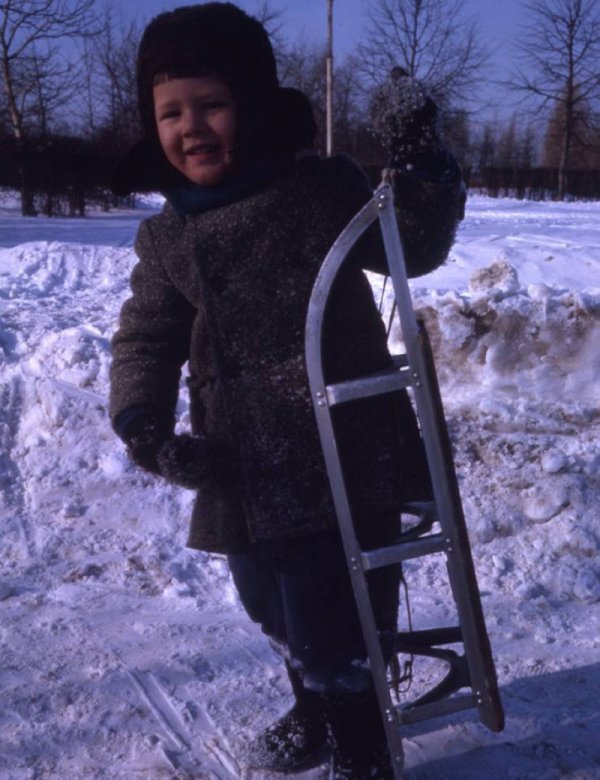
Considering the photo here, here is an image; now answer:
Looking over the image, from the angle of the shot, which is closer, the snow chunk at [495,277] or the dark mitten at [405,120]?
the dark mitten at [405,120]

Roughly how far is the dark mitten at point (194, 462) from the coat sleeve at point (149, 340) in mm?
151

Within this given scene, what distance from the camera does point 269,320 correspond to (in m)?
1.80

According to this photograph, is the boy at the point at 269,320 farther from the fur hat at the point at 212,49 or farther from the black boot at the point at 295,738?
the black boot at the point at 295,738

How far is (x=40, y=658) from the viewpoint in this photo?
2.77 m

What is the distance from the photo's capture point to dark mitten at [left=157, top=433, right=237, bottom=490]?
5.95ft

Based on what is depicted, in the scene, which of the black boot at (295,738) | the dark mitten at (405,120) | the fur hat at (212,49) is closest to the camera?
the dark mitten at (405,120)

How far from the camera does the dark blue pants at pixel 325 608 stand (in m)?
1.85

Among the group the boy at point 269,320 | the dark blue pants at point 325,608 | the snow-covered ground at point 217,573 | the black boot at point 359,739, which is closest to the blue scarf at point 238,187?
the boy at point 269,320

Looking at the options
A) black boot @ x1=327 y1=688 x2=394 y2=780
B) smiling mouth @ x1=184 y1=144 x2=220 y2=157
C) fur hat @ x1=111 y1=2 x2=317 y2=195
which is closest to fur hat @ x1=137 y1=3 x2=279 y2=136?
fur hat @ x1=111 y1=2 x2=317 y2=195

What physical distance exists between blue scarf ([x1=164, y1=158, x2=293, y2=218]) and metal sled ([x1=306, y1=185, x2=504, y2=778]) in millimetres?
253

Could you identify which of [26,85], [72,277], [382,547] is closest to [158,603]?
[382,547]

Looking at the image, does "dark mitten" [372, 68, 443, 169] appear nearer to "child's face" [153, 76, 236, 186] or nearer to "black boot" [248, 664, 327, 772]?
"child's face" [153, 76, 236, 186]

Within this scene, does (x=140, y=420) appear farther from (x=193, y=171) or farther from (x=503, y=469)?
(x=503, y=469)

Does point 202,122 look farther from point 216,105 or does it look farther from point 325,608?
point 325,608
